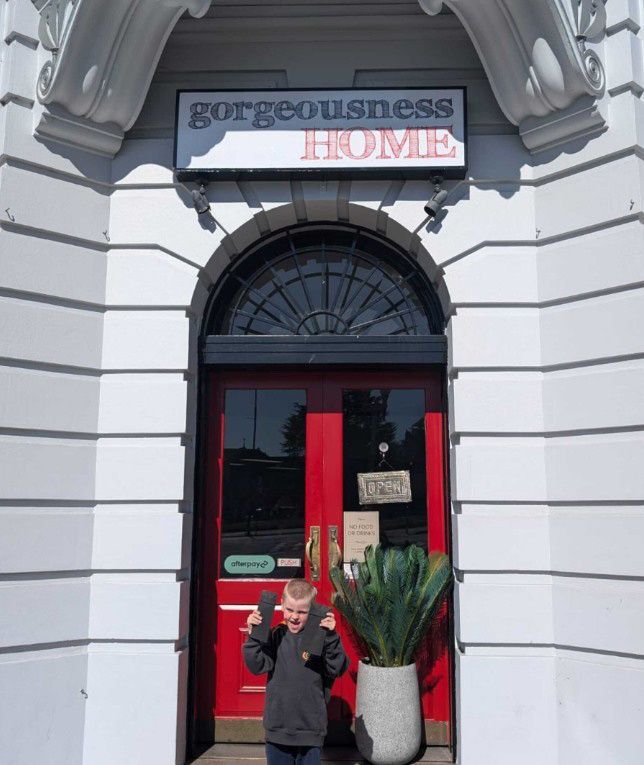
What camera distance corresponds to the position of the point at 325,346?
5.63m

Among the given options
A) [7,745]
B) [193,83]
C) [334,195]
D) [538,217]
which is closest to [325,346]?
[334,195]

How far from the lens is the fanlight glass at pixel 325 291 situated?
19.4 ft

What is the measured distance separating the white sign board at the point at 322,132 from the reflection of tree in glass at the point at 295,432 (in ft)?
6.58

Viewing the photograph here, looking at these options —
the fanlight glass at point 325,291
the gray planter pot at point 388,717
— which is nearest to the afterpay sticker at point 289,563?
the gray planter pot at point 388,717

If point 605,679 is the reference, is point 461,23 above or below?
above

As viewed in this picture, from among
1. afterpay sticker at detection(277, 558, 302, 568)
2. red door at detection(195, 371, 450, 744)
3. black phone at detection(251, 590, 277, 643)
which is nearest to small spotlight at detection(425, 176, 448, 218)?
red door at detection(195, 371, 450, 744)

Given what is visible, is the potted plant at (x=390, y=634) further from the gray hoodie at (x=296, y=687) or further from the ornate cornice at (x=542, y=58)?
the ornate cornice at (x=542, y=58)

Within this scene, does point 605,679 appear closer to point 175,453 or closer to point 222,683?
point 222,683

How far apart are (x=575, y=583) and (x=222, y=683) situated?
2895mm

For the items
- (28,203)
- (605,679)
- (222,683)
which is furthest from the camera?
(222,683)

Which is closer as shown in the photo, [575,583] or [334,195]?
[575,583]

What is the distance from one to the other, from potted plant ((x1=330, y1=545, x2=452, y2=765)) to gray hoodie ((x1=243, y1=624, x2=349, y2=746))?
1.17 meters

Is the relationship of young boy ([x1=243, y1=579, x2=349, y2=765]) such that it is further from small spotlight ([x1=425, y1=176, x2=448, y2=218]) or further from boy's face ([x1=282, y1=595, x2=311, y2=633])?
small spotlight ([x1=425, y1=176, x2=448, y2=218])

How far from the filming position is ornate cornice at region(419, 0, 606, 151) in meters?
5.05
